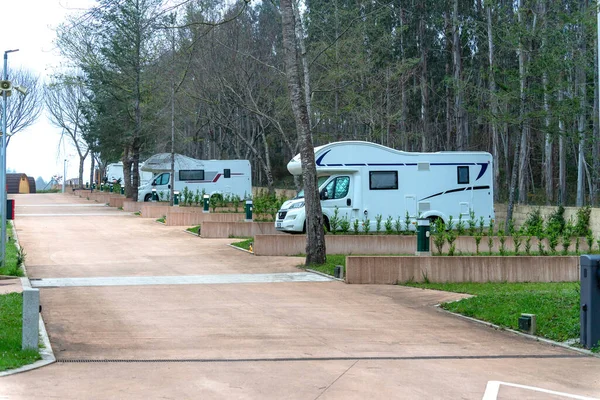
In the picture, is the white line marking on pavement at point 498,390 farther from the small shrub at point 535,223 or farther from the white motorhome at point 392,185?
the white motorhome at point 392,185

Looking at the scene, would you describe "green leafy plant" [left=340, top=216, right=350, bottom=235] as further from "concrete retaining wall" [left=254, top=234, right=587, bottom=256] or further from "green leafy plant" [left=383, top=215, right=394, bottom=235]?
"concrete retaining wall" [left=254, top=234, right=587, bottom=256]

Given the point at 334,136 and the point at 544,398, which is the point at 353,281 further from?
the point at 334,136

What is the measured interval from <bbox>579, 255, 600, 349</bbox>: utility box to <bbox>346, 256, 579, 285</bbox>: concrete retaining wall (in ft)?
22.0

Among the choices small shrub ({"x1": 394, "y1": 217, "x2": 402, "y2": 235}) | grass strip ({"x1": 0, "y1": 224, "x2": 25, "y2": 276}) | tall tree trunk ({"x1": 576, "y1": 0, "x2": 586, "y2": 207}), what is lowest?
grass strip ({"x1": 0, "y1": 224, "x2": 25, "y2": 276})

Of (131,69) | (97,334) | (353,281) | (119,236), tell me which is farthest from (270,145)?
(97,334)

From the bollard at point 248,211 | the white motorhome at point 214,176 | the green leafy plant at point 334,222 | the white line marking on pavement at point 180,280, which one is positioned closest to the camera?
the white line marking on pavement at point 180,280

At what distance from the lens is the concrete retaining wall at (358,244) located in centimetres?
2152

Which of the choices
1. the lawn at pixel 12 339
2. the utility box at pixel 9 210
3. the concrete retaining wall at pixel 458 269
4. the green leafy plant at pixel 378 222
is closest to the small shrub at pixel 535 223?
the concrete retaining wall at pixel 458 269

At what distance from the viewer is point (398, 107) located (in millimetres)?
43188

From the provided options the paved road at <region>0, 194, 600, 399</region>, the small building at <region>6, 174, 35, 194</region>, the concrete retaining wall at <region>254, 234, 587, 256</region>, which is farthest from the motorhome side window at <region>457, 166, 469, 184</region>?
the small building at <region>6, 174, 35, 194</region>

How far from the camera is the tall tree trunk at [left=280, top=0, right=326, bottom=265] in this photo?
1931 cm

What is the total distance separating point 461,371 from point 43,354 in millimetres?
4606

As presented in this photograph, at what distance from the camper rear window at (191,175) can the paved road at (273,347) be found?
27.7 metres

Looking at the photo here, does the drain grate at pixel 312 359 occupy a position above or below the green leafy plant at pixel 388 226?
below
